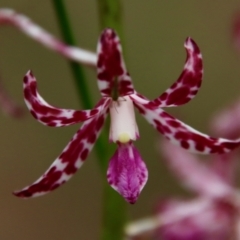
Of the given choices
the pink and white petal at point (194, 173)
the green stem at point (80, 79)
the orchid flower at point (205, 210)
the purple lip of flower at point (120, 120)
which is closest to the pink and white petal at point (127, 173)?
the purple lip of flower at point (120, 120)

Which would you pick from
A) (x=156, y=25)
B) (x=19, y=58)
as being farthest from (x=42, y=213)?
(x=156, y=25)

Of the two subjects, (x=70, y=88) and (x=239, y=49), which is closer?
(x=239, y=49)

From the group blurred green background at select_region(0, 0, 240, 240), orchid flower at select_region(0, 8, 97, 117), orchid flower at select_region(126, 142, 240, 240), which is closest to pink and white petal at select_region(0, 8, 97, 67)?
orchid flower at select_region(0, 8, 97, 117)

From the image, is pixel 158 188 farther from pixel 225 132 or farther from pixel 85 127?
pixel 85 127

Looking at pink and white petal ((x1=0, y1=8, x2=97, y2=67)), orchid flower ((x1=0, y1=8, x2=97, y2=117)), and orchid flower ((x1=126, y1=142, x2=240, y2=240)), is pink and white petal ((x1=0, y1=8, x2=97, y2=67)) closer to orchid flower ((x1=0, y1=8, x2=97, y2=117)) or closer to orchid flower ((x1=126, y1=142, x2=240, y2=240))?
orchid flower ((x1=0, y1=8, x2=97, y2=117))

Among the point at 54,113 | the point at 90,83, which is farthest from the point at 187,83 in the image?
the point at 90,83

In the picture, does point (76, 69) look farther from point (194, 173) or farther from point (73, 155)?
point (194, 173)
